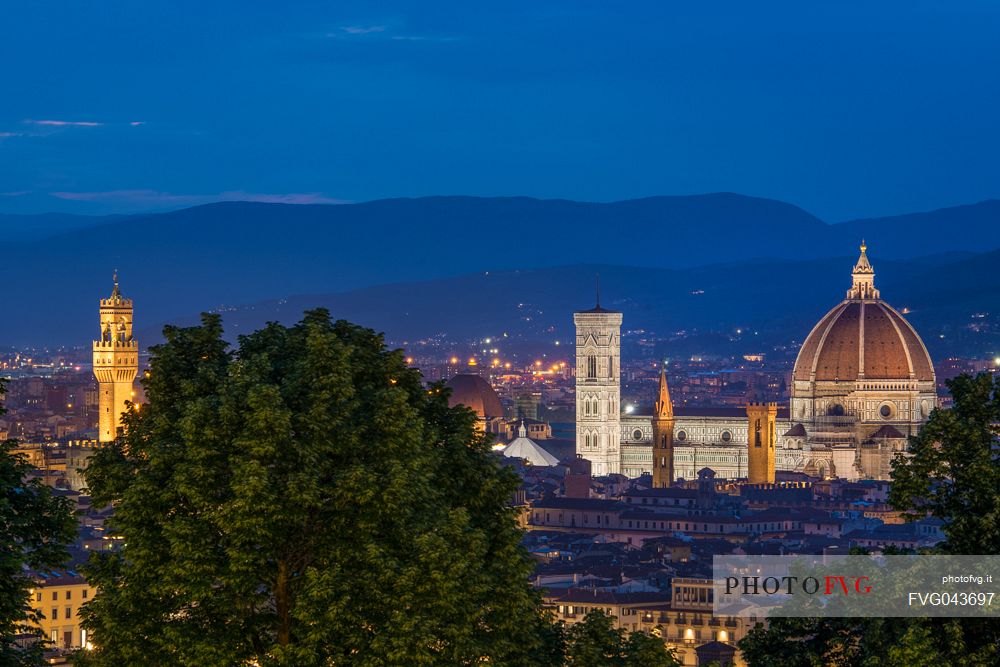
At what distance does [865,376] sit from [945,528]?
3926 inches

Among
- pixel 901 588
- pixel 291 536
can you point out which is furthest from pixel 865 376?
pixel 291 536

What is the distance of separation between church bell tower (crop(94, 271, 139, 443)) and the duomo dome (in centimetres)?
3787

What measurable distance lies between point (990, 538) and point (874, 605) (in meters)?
1.27

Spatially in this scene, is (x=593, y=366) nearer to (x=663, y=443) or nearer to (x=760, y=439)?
(x=760, y=439)

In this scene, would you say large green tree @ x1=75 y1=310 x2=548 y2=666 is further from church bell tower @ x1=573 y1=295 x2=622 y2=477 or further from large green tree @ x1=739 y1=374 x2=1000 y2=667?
church bell tower @ x1=573 y1=295 x2=622 y2=477

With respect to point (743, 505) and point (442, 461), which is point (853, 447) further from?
point (442, 461)

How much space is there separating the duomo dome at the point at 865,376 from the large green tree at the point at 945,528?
9776cm

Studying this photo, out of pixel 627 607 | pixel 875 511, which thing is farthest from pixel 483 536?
pixel 875 511

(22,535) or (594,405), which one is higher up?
(594,405)

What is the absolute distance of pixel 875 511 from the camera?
96.6 m

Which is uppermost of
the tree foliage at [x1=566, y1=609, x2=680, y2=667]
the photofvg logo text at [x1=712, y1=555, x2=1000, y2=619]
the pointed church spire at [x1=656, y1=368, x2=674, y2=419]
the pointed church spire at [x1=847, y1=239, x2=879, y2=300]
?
the pointed church spire at [x1=847, y1=239, x2=879, y2=300]

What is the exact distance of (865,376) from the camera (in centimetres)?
12081

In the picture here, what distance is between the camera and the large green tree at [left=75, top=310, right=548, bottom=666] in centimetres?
1981

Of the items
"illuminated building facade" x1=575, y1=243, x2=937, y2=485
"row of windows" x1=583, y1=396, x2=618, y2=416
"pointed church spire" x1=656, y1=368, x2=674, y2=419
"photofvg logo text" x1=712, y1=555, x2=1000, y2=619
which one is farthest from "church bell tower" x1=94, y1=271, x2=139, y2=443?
"photofvg logo text" x1=712, y1=555, x2=1000, y2=619
